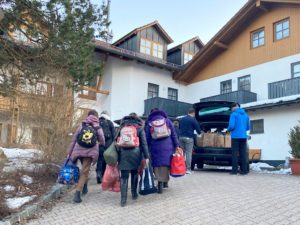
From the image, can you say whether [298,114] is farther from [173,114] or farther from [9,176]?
[9,176]

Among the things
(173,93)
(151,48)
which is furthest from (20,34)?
(173,93)

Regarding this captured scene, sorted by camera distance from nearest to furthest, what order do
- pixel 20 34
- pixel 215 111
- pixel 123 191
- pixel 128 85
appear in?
pixel 123 191, pixel 20 34, pixel 215 111, pixel 128 85

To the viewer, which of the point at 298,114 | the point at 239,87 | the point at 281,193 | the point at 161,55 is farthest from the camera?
the point at 161,55

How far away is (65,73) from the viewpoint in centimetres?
993

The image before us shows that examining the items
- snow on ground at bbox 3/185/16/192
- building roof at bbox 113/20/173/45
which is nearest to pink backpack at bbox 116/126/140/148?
snow on ground at bbox 3/185/16/192

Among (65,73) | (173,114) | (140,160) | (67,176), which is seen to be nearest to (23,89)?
(65,73)

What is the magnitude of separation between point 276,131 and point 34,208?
16033 mm

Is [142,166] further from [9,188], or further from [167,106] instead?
[167,106]

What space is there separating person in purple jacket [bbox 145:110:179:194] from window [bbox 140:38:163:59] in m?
20.5

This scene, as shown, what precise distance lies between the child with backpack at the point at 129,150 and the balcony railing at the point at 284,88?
14895 mm

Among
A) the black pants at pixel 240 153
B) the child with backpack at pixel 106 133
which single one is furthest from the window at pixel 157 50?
the child with backpack at pixel 106 133

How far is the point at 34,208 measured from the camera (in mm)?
5734

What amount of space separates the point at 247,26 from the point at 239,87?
4.44m

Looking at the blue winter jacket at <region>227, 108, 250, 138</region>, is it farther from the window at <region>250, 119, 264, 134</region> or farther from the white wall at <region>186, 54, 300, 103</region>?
the white wall at <region>186, 54, 300, 103</region>
